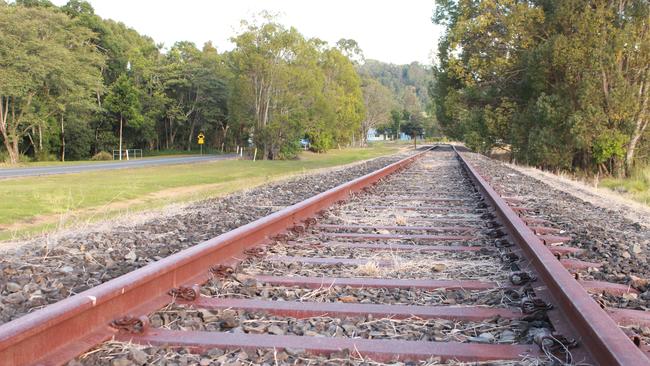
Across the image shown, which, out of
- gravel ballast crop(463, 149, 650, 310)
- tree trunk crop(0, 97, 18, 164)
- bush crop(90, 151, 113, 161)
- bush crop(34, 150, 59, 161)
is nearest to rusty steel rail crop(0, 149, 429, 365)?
gravel ballast crop(463, 149, 650, 310)

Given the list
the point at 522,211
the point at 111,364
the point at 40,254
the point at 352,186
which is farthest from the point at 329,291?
the point at 352,186

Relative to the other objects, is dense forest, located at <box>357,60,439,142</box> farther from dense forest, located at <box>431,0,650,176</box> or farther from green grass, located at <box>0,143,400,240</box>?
green grass, located at <box>0,143,400,240</box>

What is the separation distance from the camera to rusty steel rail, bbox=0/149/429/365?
2.11 metres

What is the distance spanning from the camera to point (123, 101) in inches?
2233

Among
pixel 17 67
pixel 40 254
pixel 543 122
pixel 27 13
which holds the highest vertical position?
pixel 27 13

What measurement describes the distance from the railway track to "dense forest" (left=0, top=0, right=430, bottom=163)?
1582 inches

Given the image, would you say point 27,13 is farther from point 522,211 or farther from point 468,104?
point 522,211

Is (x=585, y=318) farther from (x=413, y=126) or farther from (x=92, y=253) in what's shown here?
(x=413, y=126)

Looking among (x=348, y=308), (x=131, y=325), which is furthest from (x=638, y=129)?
(x=131, y=325)

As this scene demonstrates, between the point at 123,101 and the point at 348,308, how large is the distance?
192 ft

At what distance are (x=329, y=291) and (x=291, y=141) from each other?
141ft

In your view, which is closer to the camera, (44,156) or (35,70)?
(35,70)

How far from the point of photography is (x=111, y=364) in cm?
226

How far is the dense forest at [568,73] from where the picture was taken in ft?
69.2
